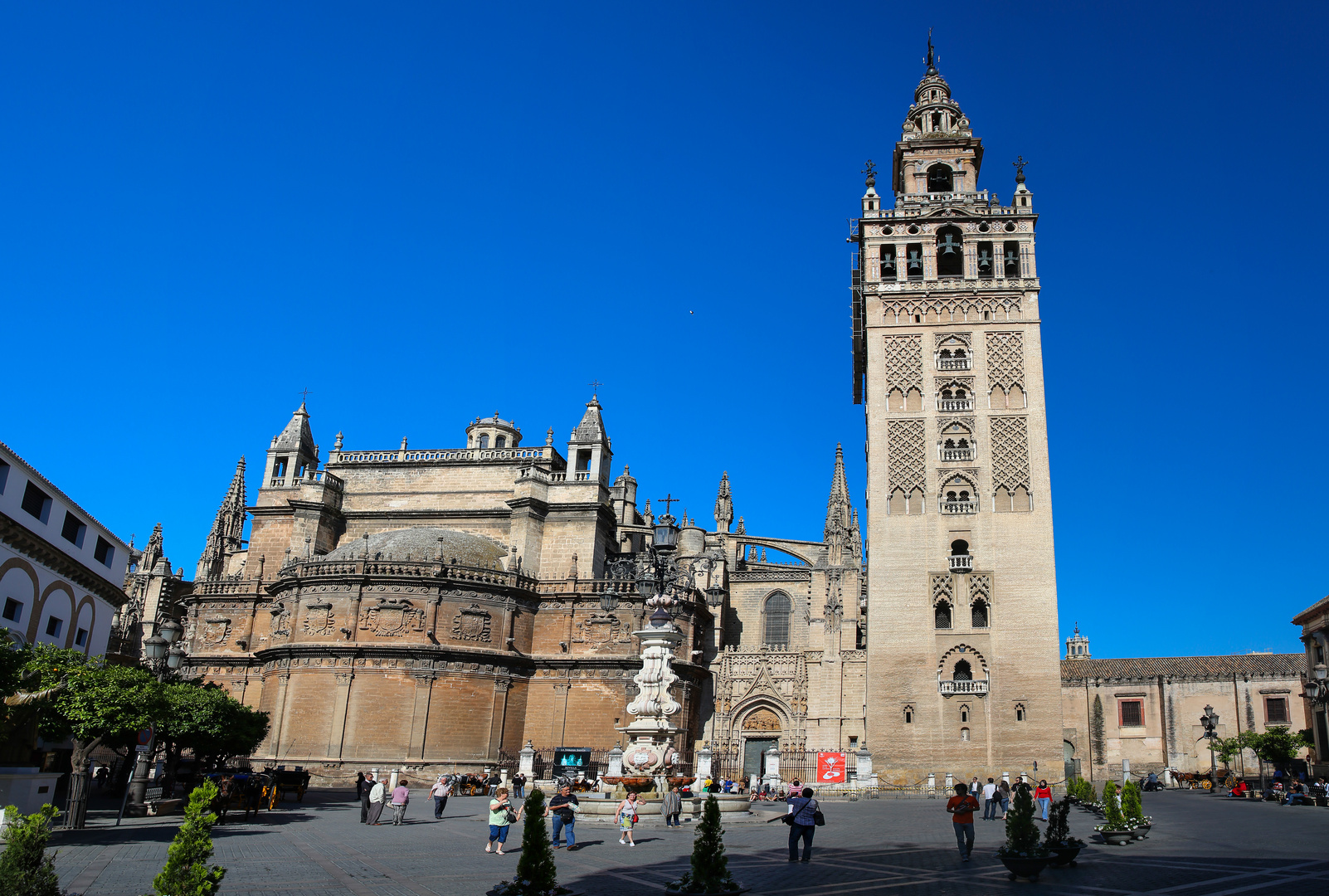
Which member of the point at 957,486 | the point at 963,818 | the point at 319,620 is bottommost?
the point at 963,818

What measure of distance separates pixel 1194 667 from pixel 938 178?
115ft

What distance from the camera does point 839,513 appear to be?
162 feet

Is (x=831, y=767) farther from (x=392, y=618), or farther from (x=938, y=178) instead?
(x=938, y=178)

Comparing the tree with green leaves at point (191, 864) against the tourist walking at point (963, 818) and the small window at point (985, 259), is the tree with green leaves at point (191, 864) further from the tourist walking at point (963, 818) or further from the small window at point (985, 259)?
the small window at point (985, 259)

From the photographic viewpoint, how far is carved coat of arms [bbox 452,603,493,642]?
41875 mm

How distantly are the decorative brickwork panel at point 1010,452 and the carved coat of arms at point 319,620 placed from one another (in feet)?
94.5

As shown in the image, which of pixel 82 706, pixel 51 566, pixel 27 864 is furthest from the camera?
pixel 51 566

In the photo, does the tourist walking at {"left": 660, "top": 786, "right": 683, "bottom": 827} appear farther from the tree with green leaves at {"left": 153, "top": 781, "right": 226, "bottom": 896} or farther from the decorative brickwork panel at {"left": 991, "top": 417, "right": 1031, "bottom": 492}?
the decorative brickwork panel at {"left": 991, "top": 417, "right": 1031, "bottom": 492}

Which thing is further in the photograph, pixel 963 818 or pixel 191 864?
pixel 963 818

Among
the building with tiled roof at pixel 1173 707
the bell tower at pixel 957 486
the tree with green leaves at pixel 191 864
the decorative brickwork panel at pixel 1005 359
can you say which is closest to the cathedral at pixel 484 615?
the bell tower at pixel 957 486

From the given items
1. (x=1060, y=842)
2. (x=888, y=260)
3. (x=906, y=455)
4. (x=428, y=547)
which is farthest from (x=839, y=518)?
(x=1060, y=842)

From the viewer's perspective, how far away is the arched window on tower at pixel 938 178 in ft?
168

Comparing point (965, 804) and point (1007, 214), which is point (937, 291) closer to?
point (1007, 214)

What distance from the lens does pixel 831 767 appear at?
37.2 metres
